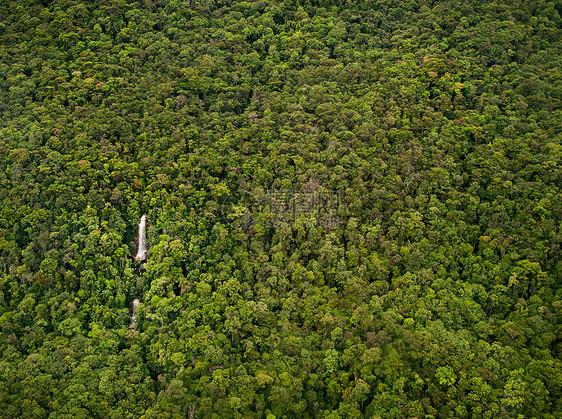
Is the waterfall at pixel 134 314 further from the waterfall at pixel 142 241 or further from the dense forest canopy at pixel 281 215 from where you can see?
the waterfall at pixel 142 241

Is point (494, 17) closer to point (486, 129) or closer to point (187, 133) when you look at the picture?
point (486, 129)

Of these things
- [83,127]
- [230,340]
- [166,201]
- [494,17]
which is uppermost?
[494,17]

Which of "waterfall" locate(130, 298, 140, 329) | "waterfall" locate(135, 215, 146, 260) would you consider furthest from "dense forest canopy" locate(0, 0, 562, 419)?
"waterfall" locate(135, 215, 146, 260)

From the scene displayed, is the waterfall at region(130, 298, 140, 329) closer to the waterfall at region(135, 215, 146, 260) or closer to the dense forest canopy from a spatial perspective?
the dense forest canopy

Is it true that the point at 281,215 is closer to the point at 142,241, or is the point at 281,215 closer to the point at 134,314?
the point at 142,241

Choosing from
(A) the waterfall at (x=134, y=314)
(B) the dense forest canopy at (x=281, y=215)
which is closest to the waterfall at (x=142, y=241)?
(B) the dense forest canopy at (x=281, y=215)

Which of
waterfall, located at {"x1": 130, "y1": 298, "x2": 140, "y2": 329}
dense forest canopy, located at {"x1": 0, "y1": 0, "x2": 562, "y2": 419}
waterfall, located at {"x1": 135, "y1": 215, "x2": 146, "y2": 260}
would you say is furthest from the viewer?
waterfall, located at {"x1": 135, "y1": 215, "x2": 146, "y2": 260}

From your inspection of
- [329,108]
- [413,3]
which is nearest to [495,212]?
[329,108]

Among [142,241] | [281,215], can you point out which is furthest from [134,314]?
[281,215]
